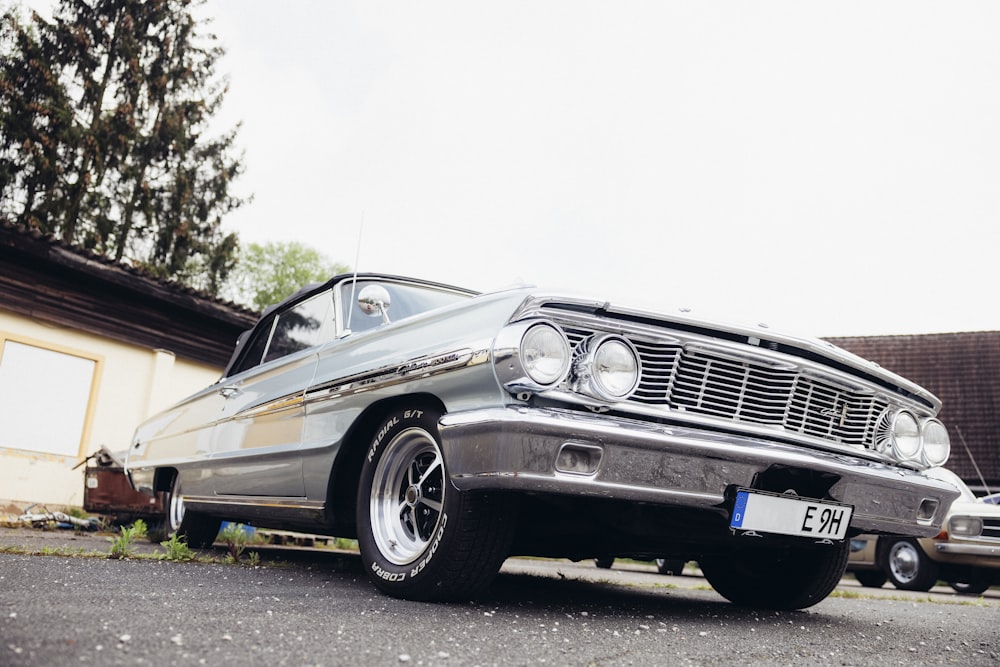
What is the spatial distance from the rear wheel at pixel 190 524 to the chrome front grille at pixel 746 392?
3682 millimetres

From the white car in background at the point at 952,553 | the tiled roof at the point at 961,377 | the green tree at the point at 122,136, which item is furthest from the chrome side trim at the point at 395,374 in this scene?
the tiled roof at the point at 961,377

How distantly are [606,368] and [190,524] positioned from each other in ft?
12.7

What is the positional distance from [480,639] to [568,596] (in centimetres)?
170

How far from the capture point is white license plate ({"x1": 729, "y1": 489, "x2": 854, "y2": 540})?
2943 mm

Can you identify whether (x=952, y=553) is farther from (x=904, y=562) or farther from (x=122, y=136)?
(x=122, y=136)

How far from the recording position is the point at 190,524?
5.66 metres

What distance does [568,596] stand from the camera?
13.3 feet

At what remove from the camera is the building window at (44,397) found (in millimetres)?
9445

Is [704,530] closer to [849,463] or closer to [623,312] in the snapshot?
[849,463]

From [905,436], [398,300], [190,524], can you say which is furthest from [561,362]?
[190,524]

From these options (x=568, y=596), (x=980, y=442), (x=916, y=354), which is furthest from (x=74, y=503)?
(x=916, y=354)

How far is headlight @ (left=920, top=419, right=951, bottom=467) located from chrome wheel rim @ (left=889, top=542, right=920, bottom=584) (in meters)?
6.56

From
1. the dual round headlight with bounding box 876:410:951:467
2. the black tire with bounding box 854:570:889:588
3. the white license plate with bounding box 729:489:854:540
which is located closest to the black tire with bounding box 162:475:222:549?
the white license plate with bounding box 729:489:854:540

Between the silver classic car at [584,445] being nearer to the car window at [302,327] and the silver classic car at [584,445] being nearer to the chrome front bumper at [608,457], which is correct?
the chrome front bumper at [608,457]
